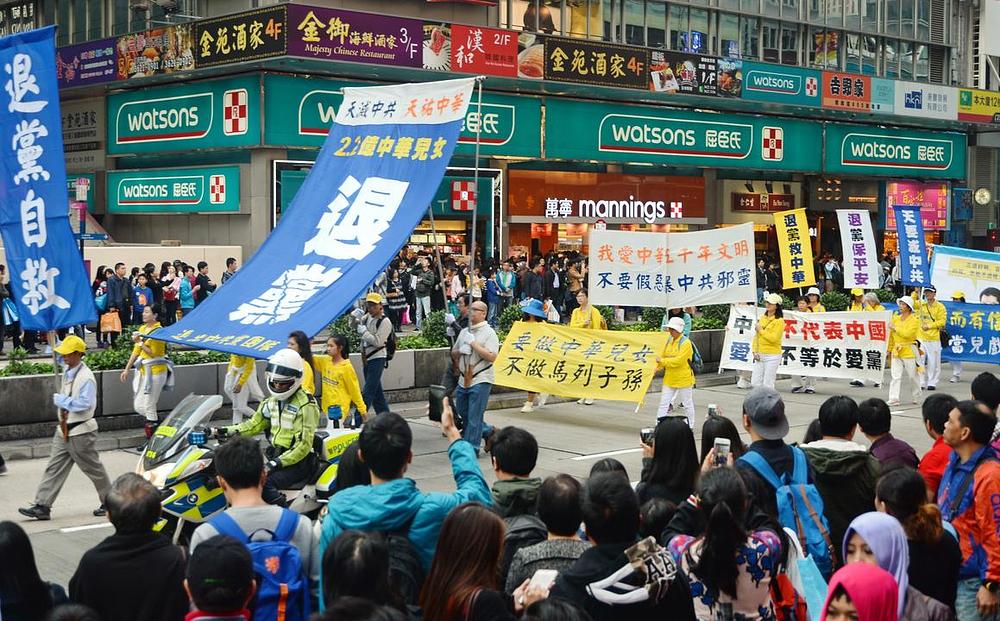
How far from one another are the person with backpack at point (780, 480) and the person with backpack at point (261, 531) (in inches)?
73.5

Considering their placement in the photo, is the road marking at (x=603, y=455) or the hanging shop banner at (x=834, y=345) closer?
the road marking at (x=603, y=455)

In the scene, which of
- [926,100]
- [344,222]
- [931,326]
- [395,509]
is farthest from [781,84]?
[395,509]

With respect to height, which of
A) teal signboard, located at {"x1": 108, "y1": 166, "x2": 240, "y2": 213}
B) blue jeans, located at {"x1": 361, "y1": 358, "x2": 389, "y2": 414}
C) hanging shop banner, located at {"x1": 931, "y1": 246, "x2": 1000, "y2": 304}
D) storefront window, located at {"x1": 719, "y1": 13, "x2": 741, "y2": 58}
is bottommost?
blue jeans, located at {"x1": 361, "y1": 358, "x2": 389, "y2": 414}

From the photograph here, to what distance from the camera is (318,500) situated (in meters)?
8.24

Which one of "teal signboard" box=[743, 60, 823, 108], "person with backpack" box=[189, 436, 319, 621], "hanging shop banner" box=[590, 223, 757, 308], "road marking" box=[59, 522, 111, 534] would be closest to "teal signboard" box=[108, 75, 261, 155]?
"hanging shop banner" box=[590, 223, 757, 308]

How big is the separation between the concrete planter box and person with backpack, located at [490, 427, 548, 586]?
8781 mm

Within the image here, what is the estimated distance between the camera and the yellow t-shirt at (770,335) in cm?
1733

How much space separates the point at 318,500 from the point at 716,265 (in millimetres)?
10089

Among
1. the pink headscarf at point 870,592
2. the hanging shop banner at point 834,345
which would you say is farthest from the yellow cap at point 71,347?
the hanging shop banner at point 834,345

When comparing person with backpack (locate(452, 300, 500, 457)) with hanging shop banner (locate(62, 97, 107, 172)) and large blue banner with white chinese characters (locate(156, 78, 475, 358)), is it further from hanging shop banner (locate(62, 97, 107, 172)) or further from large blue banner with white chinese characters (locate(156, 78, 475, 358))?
hanging shop banner (locate(62, 97, 107, 172))

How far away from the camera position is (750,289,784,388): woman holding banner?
17328 mm

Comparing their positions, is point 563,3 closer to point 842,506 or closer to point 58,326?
point 58,326

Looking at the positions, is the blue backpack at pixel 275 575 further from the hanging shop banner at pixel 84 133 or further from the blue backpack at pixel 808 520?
the hanging shop banner at pixel 84 133

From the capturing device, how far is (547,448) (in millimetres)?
13781
